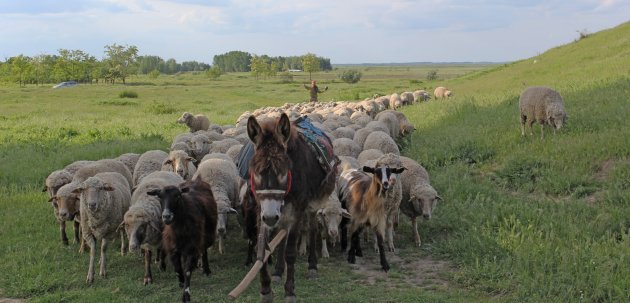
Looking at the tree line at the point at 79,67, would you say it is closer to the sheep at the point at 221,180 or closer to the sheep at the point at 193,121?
the sheep at the point at 193,121

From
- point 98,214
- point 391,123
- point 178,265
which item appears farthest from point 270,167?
point 391,123

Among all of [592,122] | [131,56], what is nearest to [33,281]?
[592,122]

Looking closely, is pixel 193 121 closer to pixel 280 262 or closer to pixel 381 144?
pixel 381 144

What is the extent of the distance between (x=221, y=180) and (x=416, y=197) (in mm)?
3156

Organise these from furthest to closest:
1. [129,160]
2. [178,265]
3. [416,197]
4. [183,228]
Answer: [129,160] → [416,197] → [178,265] → [183,228]

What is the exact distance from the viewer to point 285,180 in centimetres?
450

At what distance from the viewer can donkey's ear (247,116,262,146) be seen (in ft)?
14.5

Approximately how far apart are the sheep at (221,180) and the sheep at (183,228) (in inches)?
41.2

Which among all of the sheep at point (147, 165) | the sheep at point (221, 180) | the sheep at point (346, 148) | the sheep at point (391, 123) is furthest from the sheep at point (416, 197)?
the sheep at point (391, 123)

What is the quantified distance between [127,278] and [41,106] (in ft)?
103

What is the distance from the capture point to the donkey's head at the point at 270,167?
439cm

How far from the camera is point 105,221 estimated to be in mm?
7543

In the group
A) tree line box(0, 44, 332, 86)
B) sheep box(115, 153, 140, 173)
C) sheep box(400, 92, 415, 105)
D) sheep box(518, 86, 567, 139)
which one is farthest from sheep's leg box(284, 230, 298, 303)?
tree line box(0, 44, 332, 86)

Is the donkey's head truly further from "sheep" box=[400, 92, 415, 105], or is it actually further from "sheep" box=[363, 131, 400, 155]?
"sheep" box=[400, 92, 415, 105]
